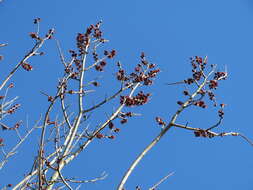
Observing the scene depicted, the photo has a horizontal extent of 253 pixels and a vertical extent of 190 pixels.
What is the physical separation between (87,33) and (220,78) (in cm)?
272

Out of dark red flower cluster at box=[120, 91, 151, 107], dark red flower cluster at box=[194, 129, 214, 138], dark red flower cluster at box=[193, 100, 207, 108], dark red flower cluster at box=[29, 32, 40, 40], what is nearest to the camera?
dark red flower cluster at box=[194, 129, 214, 138]

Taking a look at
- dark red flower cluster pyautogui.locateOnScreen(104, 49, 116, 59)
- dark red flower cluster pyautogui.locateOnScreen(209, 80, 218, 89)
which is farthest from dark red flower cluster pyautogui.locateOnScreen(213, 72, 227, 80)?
dark red flower cluster pyautogui.locateOnScreen(104, 49, 116, 59)

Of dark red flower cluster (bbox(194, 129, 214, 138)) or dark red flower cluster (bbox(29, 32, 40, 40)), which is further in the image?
dark red flower cluster (bbox(29, 32, 40, 40))

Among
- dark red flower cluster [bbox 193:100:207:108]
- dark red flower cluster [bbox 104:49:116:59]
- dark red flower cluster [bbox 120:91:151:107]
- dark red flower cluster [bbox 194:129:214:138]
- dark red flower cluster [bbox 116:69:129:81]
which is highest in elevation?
dark red flower cluster [bbox 104:49:116:59]

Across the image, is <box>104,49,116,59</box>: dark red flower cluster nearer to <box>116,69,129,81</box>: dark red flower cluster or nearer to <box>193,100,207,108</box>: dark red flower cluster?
<box>116,69,129,81</box>: dark red flower cluster

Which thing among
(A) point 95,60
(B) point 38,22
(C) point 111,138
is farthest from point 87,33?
(C) point 111,138

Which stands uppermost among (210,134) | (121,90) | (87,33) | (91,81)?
(87,33)

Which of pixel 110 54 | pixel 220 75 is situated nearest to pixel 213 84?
pixel 220 75

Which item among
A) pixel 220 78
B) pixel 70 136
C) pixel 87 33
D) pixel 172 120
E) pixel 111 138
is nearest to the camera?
pixel 172 120

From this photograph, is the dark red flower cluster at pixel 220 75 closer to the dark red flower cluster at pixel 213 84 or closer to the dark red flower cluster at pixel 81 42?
the dark red flower cluster at pixel 213 84

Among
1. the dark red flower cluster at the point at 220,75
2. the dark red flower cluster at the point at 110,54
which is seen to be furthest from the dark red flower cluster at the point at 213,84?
the dark red flower cluster at the point at 110,54

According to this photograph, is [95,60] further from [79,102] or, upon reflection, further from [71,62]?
[79,102]

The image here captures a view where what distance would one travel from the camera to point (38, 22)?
6289 millimetres

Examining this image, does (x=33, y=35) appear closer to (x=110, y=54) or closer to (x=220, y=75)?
(x=110, y=54)
